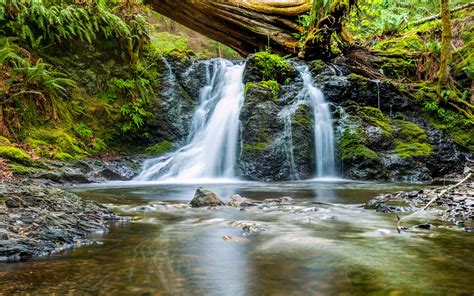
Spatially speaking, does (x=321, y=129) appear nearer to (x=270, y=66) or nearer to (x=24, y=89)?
(x=270, y=66)

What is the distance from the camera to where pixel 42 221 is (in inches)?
116

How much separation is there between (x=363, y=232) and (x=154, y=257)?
177 cm

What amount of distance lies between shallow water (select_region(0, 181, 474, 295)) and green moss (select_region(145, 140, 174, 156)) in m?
6.06

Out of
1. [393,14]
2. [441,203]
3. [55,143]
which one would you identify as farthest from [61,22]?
[393,14]

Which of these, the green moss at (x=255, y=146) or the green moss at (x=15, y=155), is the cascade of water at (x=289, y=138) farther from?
the green moss at (x=15, y=155)

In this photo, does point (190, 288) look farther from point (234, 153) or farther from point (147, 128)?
point (147, 128)

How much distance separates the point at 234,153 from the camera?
9.48 metres

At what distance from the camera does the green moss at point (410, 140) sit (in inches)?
358

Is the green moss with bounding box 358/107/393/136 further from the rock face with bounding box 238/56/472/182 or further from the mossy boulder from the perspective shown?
the mossy boulder

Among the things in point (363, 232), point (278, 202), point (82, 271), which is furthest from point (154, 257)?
point (278, 202)

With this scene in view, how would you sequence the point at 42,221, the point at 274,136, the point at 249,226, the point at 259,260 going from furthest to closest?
1. the point at 274,136
2. the point at 249,226
3. the point at 42,221
4. the point at 259,260

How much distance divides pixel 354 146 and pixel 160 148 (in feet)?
15.5

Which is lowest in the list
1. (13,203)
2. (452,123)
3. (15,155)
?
(13,203)

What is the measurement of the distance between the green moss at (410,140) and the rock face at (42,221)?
719 centimetres
